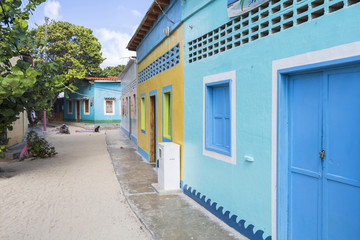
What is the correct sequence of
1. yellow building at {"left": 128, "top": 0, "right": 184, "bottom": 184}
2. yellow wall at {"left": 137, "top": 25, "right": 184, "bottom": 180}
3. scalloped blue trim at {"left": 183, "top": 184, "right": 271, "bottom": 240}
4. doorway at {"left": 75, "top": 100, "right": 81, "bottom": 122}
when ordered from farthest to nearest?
1. doorway at {"left": 75, "top": 100, "right": 81, "bottom": 122}
2. yellow building at {"left": 128, "top": 0, "right": 184, "bottom": 184}
3. yellow wall at {"left": 137, "top": 25, "right": 184, "bottom": 180}
4. scalloped blue trim at {"left": 183, "top": 184, "right": 271, "bottom": 240}

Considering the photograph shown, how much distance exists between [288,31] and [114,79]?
78.8 feet

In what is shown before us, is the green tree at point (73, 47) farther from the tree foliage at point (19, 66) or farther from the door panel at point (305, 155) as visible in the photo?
the door panel at point (305, 155)

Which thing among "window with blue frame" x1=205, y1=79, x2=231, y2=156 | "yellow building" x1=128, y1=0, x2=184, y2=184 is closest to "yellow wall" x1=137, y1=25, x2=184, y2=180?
"yellow building" x1=128, y1=0, x2=184, y2=184

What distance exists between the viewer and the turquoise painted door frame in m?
2.54

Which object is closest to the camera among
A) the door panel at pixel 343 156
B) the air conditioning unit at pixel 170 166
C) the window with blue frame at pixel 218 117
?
the door panel at pixel 343 156

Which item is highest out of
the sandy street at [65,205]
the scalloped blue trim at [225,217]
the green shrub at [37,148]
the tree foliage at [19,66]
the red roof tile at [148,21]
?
the red roof tile at [148,21]

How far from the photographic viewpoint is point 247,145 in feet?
12.5

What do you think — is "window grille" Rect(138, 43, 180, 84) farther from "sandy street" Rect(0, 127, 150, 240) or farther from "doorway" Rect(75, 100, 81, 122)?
"doorway" Rect(75, 100, 81, 122)

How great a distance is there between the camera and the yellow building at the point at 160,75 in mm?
6246

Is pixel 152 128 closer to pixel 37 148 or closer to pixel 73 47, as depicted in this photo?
pixel 37 148

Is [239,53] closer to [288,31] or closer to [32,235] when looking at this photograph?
[288,31]

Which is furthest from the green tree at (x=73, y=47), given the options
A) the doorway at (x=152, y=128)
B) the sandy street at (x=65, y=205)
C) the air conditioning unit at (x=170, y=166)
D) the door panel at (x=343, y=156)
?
the door panel at (x=343, y=156)

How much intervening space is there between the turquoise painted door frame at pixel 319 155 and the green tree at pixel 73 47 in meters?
25.0

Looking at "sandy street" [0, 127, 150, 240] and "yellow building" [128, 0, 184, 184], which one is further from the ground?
"yellow building" [128, 0, 184, 184]
